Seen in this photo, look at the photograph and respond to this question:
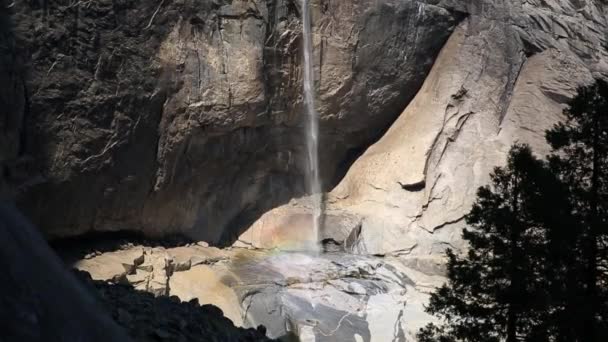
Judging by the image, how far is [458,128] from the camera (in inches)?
580

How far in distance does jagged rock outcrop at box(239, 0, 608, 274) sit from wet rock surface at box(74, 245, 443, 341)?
53.6 inches

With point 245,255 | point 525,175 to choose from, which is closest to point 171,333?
point 525,175

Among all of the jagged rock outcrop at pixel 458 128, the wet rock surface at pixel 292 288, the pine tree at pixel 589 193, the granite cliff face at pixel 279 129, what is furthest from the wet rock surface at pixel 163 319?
the jagged rock outcrop at pixel 458 128

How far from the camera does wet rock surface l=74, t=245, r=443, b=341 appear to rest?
34.8ft

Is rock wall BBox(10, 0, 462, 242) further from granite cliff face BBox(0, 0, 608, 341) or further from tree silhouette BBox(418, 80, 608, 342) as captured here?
tree silhouette BBox(418, 80, 608, 342)

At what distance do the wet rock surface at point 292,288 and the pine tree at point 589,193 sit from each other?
4668mm

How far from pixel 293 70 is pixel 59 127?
521 cm

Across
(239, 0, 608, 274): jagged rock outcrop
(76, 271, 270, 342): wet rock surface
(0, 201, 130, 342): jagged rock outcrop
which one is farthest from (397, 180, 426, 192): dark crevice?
(0, 201, 130, 342): jagged rock outcrop

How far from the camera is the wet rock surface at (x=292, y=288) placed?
1062 centimetres

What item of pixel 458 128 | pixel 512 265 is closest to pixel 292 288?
pixel 512 265

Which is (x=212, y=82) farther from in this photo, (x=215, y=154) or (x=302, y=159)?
(x=302, y=159)

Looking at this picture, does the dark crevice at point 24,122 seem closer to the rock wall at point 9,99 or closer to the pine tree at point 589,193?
the rock wall at point 9,99

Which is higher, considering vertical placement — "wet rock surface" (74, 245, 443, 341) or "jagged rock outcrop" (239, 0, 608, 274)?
"jagged rock outcrop" (239, 0, 608, 274)

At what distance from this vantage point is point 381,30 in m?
14.9
